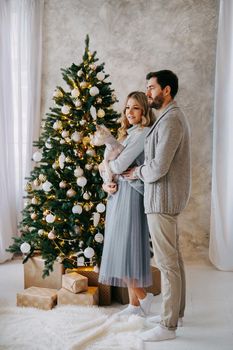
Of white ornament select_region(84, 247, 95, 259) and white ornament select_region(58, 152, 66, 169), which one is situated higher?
white ornament select_region(58, 152, 66, 169)

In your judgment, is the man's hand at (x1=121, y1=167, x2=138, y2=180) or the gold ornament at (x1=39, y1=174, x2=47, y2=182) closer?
the man's hand at (x1=121, y1=167, x2=138, y2=180)

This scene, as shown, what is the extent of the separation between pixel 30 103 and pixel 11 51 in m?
0.55

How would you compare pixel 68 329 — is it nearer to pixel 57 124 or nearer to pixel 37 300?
pixel 37 300

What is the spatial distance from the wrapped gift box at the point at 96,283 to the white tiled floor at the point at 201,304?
4.0 inches

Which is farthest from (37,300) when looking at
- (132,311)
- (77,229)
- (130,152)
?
(130,152)

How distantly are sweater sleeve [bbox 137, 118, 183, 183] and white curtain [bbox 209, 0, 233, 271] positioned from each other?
1.88 meters

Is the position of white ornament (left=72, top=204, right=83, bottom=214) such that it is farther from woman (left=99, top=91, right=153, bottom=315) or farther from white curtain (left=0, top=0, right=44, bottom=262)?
white curtain (left=0, top=0, right=44, bottom=262)

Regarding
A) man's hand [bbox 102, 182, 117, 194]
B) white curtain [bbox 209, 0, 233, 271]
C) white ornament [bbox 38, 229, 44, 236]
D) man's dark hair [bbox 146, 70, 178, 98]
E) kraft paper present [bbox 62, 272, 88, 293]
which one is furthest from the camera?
white curtain [bbox 209, 0, 233, 271]

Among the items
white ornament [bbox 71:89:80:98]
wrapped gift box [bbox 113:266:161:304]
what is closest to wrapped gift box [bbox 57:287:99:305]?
wrapped gift box [bbox 113:266:161:304]

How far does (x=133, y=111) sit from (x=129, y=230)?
2.58 ft

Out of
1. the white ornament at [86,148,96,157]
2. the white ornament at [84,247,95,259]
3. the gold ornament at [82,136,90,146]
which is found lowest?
the white ornament at [84,247,95,259]

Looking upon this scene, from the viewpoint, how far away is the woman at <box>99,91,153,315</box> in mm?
2898

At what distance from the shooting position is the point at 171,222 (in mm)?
2635

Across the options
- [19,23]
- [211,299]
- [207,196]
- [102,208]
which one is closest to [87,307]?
[102,208]
